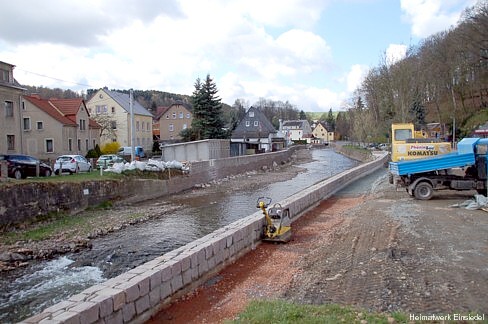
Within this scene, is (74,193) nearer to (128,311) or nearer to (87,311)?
(128,311)

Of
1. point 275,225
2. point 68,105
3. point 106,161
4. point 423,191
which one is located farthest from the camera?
point 68,105

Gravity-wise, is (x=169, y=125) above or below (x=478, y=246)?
above

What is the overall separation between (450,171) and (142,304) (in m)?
13.7

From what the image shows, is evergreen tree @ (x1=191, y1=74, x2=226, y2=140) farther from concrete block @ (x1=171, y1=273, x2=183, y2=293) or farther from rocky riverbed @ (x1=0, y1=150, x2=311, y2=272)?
concrete block @ (x1=171, y1=273, x2=183, y2=293)

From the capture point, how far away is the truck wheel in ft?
52.7

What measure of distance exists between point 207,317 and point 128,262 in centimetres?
558

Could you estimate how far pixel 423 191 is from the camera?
1622 centimetres

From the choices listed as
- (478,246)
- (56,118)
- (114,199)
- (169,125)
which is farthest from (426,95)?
(478,246)

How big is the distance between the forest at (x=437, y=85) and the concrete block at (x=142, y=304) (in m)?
46.6

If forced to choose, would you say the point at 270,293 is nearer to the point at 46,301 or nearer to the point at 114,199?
the point at 46,301

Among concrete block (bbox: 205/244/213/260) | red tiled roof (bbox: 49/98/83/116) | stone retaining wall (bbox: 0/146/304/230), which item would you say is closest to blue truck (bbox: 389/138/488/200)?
concrete block (bbox: 205/244/213/260)

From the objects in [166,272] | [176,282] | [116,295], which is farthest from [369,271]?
[116,295]

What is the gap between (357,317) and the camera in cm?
515

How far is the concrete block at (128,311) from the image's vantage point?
5688mm
